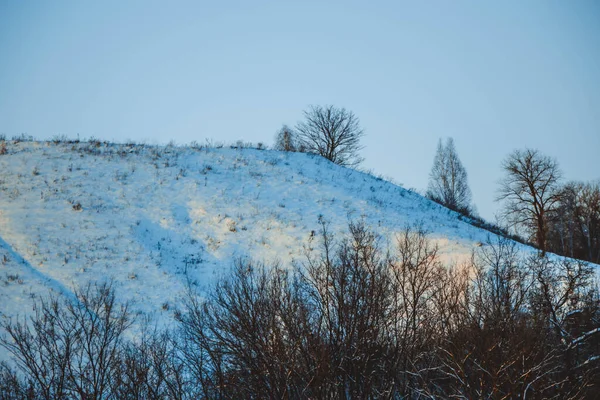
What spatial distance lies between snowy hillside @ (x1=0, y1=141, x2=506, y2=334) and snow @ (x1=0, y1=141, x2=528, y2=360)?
6cm

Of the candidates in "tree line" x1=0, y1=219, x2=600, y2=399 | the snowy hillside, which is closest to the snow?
the snowy hillside

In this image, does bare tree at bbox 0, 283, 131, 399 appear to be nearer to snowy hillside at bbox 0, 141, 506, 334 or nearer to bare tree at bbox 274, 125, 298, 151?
snowy hillside at bbox 0, 141, 506, 334

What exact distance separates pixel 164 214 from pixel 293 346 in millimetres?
12572

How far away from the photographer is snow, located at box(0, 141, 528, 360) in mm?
17234

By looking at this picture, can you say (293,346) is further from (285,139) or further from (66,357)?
(285,139)

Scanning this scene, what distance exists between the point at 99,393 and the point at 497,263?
16.0 metres

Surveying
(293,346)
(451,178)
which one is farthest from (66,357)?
(451,178)

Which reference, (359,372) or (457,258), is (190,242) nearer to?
(359,372)

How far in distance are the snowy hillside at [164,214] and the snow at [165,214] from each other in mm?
59

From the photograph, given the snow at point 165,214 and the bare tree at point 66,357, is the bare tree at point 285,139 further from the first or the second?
the bare tree at point 66,357

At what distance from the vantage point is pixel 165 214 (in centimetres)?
2203

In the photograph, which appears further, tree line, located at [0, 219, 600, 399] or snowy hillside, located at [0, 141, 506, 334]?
snowy hillside, located at [0, 141, 506, 334]

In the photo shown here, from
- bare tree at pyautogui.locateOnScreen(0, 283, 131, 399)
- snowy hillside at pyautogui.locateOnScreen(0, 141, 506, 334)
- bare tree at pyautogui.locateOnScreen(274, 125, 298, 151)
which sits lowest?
bare tree at pyautogui.locateOnScreen(0, 283, 131, 399)

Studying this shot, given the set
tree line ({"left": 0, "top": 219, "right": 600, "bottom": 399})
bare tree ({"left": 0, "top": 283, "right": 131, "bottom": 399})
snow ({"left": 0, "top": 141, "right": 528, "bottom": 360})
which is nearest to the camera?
bare tree ({"left": 0, "top": 283, "right": 131, "bottom": 399})
